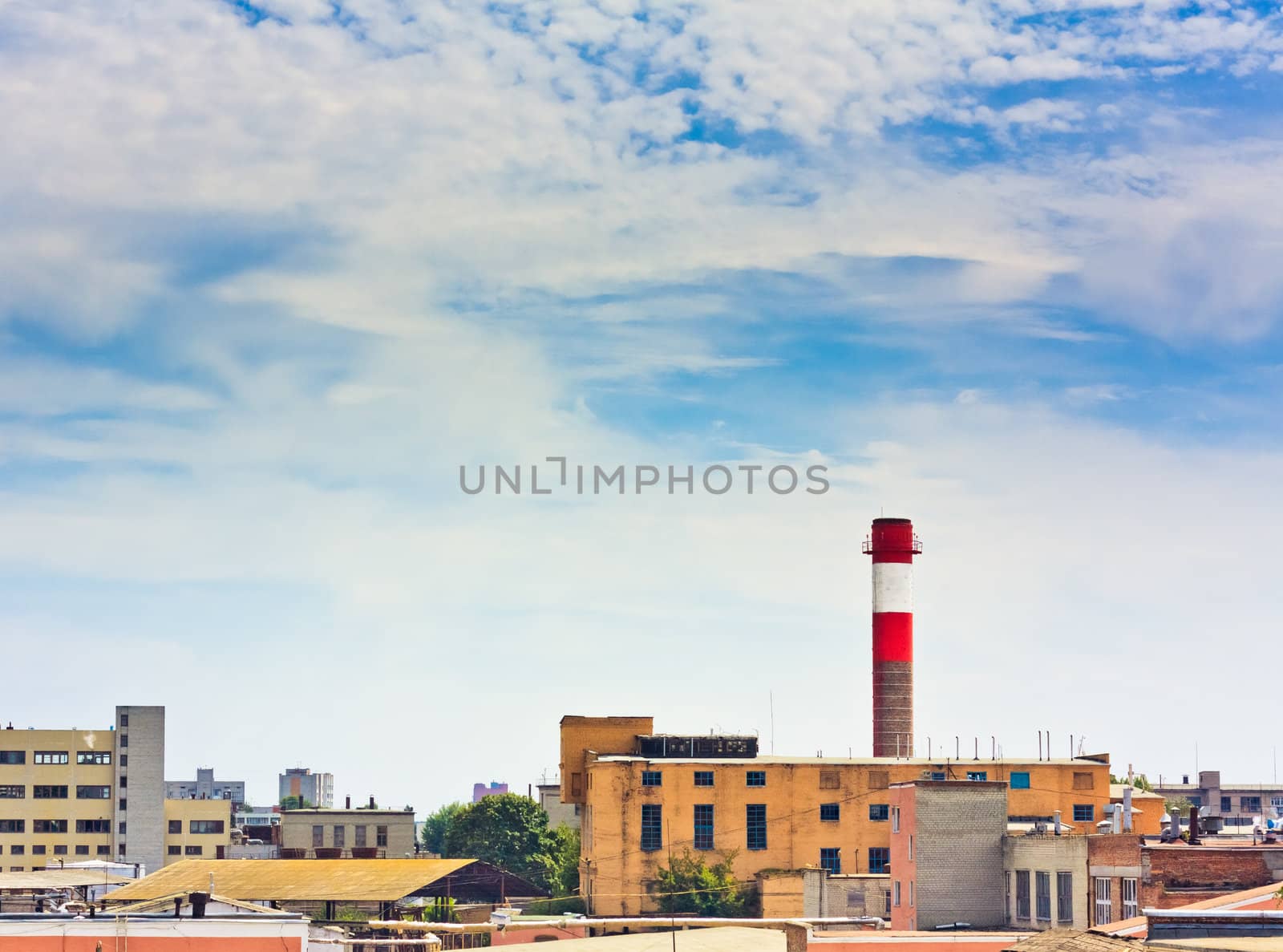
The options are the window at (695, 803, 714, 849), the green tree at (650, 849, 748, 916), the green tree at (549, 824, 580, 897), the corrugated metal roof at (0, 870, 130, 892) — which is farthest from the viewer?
the green tree at (549, 824, 580, 897)

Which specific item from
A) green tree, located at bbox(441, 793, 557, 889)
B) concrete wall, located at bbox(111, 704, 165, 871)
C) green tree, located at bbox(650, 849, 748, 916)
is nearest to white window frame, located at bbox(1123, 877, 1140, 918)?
green tree, located at bbox(650, 849, 748, 916)

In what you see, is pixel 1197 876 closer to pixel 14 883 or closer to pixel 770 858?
pixel 770 858

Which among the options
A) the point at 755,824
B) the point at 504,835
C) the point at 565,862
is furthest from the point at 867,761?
the point at 504,835

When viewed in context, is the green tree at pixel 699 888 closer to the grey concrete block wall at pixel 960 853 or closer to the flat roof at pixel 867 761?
the flat roof at pixel 867 761

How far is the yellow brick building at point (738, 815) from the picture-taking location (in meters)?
96.8

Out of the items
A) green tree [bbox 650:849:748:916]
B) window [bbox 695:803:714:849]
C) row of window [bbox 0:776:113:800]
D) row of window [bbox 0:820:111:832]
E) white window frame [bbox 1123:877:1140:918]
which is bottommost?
row of window [bbox 0:820:111:832]

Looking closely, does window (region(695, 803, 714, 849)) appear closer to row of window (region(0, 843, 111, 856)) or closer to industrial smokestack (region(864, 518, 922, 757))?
industrial smokestack (region(864, 518, 922, 757))

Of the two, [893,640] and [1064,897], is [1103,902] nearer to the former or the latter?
[1064,897]

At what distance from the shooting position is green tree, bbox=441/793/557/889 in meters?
146

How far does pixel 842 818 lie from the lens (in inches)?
3875

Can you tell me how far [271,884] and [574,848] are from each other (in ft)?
131

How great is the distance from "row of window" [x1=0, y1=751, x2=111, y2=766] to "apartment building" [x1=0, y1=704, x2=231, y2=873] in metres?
0.07

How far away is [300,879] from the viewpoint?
96.4 metres

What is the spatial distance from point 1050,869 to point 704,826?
3618 cm
